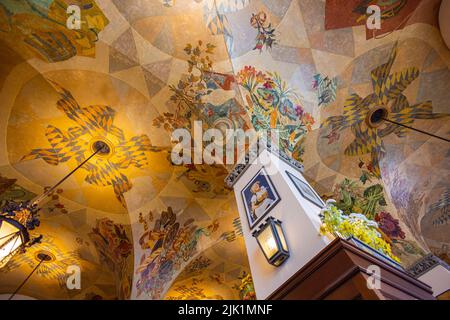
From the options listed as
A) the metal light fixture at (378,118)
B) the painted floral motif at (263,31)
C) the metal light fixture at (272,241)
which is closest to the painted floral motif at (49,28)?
the painted floral motif at (263,31)

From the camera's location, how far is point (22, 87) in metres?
6.05

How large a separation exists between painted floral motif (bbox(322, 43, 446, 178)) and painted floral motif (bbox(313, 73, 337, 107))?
0.44 meters

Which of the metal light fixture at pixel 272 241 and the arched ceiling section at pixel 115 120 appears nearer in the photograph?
the metal light fixture at pixel 272 241

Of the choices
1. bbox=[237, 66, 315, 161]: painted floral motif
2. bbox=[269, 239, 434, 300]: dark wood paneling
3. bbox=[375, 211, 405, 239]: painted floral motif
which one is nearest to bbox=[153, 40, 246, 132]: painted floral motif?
bbox=[237, 66, 315, 161]: painted floral motif

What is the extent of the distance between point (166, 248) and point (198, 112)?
12.6 feet

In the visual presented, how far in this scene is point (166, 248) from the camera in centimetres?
751

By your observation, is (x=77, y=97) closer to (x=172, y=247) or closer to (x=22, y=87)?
(x=22, y=87)

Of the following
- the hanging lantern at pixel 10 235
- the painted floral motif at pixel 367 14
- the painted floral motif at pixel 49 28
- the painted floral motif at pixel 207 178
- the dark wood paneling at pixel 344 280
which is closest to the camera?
the dark wood paneling at pixel 344 280

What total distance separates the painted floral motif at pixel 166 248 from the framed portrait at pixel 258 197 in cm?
379

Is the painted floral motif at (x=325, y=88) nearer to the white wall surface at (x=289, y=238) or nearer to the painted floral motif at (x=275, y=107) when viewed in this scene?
the painted floral motif at (x=275, y=107)

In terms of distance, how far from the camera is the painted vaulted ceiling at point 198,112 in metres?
5.63

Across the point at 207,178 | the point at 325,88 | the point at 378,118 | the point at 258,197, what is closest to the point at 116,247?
the point at 207,178

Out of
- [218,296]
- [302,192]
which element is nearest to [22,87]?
[302,192]
